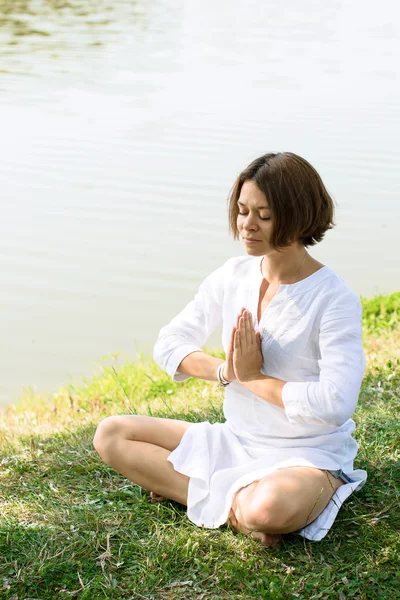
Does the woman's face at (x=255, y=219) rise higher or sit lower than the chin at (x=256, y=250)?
higher

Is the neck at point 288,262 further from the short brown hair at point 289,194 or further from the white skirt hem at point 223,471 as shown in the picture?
the white skirt hem at point 223,471

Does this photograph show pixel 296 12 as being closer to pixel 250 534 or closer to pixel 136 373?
pixel 136 373

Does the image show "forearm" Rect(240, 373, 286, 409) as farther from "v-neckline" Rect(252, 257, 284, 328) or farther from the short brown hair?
the short brown hair

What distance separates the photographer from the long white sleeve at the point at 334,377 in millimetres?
3170

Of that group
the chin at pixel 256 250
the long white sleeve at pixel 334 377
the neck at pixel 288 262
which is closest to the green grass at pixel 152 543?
the long white sleeve at pixel 334 377

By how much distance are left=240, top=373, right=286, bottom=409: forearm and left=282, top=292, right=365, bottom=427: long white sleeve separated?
0.16 ft

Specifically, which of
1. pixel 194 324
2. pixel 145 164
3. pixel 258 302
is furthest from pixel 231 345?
pixel 145 164

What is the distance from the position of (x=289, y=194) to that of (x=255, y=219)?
164mm

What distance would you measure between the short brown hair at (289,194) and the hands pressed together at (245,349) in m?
0.32

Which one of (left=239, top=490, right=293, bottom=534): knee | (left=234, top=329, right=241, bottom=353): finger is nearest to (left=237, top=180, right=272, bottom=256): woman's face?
(left=234, top=329, right=241, bottom=353): finger

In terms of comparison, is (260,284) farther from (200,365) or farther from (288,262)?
(200,365)

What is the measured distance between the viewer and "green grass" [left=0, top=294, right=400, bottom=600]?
3098 mm

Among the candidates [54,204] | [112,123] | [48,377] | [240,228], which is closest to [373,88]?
[112,123]

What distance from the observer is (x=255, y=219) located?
3316 mm
